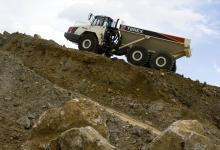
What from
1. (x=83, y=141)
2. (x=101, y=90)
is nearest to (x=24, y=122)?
(x=83, y=141)

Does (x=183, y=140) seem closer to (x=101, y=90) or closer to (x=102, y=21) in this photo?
(x=101, y=90)

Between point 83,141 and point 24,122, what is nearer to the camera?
point 83,141

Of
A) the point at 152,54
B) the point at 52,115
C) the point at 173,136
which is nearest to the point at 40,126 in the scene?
the point at 52,115

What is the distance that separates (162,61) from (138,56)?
1.28m

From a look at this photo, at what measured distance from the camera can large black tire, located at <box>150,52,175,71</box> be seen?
Answer: 26.8 m

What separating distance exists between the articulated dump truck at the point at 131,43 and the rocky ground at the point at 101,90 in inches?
69.8

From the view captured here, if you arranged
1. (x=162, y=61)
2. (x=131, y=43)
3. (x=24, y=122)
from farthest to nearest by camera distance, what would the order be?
(x=131, y=43), (x=162, y=61), (x=24, y=122)

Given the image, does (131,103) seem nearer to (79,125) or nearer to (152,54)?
(152,54)

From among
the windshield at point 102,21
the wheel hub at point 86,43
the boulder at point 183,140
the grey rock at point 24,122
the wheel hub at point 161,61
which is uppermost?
the windshield at point 102,21

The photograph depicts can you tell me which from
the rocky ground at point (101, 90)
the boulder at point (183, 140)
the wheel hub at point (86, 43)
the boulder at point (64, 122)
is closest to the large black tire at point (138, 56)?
the rocky ground at point (101, 90)

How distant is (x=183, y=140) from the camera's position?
12.3 metres

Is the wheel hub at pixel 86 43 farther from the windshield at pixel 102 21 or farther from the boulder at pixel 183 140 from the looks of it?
the boulder at pixel 183 140

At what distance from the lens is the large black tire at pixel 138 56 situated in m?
Result: 27.2

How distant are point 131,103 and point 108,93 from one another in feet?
4.35
